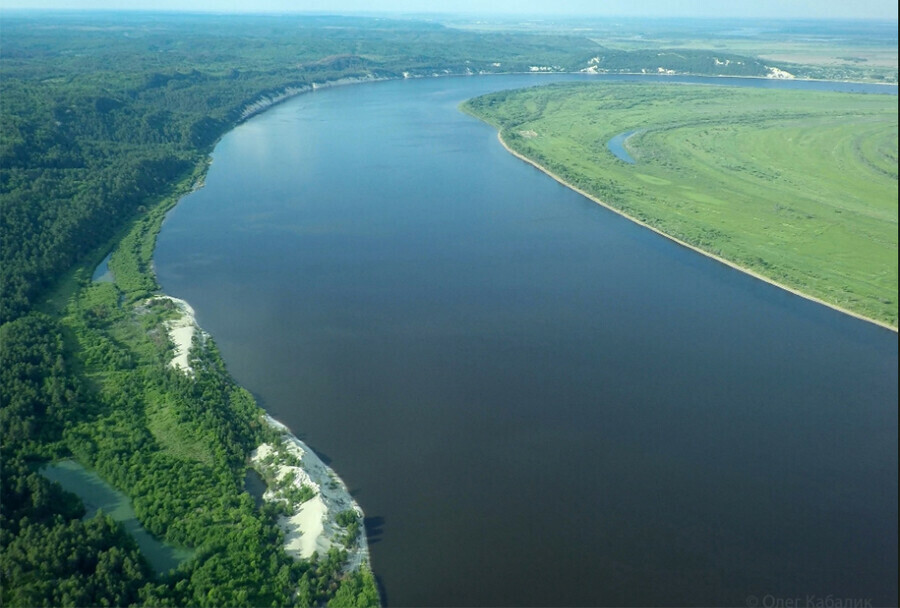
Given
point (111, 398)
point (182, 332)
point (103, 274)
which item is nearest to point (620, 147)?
point (103, 274)

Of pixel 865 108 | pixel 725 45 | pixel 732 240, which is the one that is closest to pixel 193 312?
pixel 732 240

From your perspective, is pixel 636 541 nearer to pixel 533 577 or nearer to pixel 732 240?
pixel 533 577

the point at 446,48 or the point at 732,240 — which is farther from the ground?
the point at 446,48

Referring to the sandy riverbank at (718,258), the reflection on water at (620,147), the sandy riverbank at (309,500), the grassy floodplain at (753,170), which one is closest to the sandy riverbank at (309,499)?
the sandy riverbank at (309,500)

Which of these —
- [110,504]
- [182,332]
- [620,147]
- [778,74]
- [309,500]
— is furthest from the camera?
[778,74]

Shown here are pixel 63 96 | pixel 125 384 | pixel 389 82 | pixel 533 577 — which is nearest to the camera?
pixel 533 577

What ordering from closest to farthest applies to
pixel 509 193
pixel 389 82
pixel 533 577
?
pixel 533 577, pixel 509 193, pixel 389 82

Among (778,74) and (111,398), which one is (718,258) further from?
(778,74)
